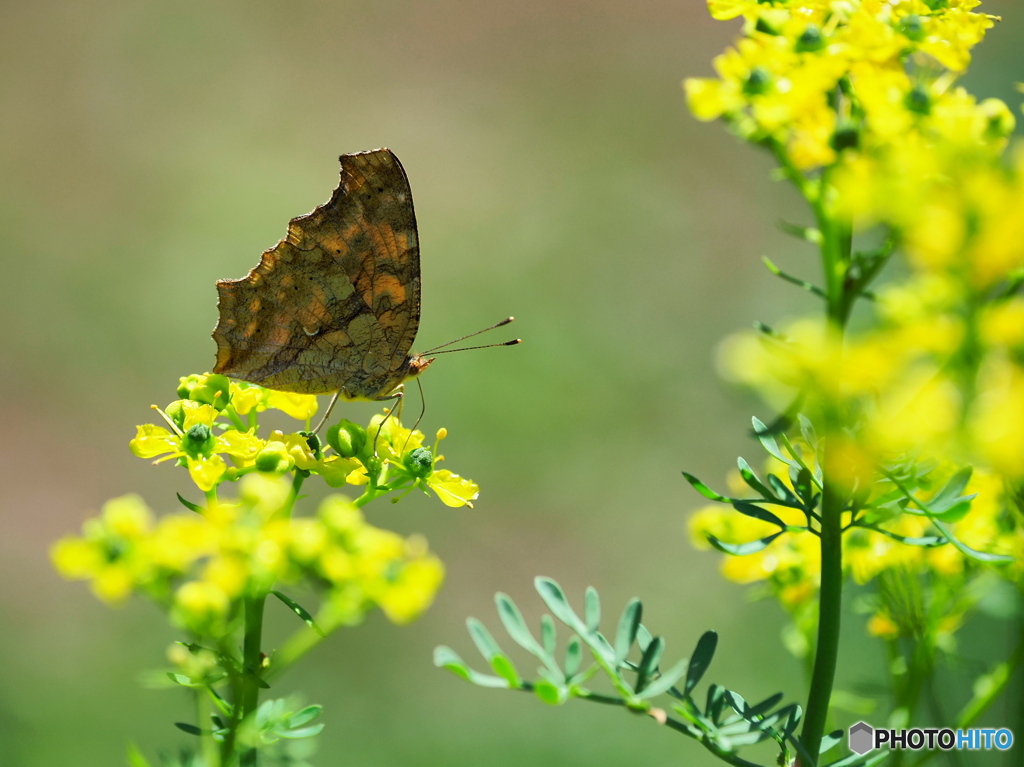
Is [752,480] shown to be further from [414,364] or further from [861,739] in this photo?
[414,364]

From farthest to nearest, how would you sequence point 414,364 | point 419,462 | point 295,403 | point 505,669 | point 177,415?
point 414,364, point 295,403, point 419,462, point 177,415, point 505,669

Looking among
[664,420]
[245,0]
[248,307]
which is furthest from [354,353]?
[245,0]

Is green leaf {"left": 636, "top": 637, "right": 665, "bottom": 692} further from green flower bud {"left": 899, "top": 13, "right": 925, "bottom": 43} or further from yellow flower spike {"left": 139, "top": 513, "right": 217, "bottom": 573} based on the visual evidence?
green flower bud {"left": 899, "top": 13, "right": 925, "bottom": 43}

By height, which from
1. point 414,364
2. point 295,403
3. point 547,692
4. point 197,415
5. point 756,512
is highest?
point 414,364

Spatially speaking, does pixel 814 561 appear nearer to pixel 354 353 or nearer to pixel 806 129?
pixel 806 129

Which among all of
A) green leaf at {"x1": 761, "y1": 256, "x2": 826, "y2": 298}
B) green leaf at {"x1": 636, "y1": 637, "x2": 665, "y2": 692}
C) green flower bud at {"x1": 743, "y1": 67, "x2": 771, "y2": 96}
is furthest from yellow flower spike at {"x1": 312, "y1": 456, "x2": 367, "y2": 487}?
green flower bud at {"x1": 743, "y1": 67, "x2": 771, "y2": 96}

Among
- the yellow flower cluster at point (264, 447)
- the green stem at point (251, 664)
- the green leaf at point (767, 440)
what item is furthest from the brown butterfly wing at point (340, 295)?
the green leaf at point (767, 440)

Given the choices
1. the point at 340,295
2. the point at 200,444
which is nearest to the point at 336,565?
the point at 200,444

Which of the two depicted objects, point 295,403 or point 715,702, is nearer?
point 715,702
